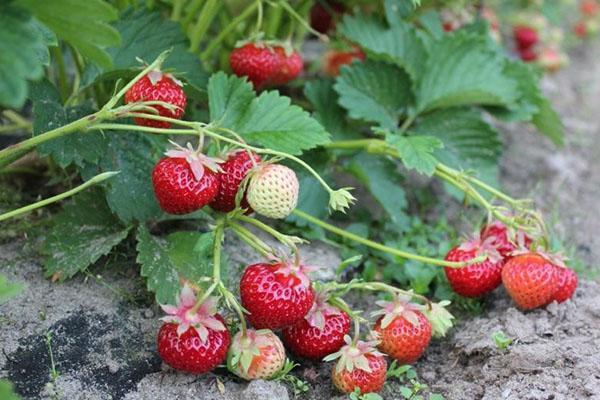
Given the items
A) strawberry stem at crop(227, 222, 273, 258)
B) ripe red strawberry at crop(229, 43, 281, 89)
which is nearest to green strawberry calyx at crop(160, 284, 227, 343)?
strawberry stem at crop(227, 222, 273, 258)

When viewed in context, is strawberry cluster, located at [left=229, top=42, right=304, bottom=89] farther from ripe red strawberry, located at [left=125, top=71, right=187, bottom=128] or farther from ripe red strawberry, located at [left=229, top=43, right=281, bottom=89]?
ripe red strawberry, located at [left=125, top=71, right=187, bottom=128]

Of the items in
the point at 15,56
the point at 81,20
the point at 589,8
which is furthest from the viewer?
the point at 589,8

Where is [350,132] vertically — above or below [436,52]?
below

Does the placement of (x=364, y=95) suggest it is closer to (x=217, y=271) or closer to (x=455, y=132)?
(x=455, y=132)

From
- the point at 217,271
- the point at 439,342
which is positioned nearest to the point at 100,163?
the point at 217,271

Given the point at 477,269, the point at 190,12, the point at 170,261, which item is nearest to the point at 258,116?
the point at 170,261

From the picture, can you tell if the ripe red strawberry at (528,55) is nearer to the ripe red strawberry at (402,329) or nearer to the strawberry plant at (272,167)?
the strawberry plant at (272,167)

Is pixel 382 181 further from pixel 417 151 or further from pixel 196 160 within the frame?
pixel 196 160
